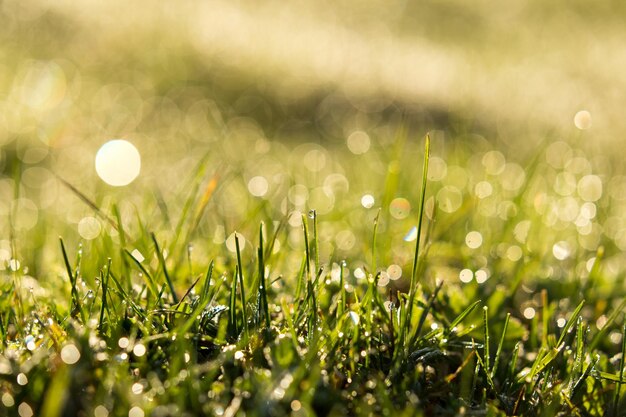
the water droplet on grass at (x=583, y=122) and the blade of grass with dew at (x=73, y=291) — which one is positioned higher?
the water droplet on grass at (x=583, y=122)

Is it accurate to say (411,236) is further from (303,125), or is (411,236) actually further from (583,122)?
(303,125)

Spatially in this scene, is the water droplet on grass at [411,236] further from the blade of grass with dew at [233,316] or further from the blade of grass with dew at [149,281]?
the blade of grass with dew at [149,281]

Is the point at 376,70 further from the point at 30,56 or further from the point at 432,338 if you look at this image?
the point at 432,338

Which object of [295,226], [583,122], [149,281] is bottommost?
[295,226]

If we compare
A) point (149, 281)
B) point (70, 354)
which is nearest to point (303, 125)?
point (149, 281)

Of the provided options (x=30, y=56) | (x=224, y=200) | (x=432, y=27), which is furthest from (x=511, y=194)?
(x=432, y=27)

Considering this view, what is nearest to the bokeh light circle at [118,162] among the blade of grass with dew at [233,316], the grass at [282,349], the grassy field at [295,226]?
the grassy field at [295,226]
